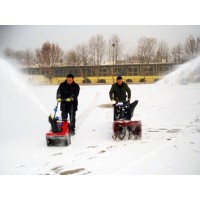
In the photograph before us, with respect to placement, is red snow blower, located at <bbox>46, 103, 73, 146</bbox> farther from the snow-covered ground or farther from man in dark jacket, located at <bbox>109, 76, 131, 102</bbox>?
man in dark jacket, located at <bbox>109, 76, 131, 102</bbox>

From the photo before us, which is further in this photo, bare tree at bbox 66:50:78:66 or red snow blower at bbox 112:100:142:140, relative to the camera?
bare tree at bbox 66:50:78:66

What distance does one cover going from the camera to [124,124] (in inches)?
233

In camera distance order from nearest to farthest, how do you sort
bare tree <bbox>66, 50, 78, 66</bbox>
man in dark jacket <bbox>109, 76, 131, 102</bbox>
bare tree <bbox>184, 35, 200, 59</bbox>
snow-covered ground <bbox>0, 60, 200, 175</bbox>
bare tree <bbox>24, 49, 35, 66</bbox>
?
snow-covered ground <bbox>0, 60, 200, 175</bbox> → man in dark jacket <bbox>109, 76, 131, 102</bbox> → bare tree <bbox>184, 35, 200, 59</bbox> → bare tree <bbox>24, 49, 35, 66</bbox> → bare tree <bbox>66, 50, 78, 66</bbox>

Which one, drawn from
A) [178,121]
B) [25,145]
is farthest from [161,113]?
[25,145]

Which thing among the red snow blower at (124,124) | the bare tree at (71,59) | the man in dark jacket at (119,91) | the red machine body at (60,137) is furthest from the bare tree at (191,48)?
the bare tree at (71,59)

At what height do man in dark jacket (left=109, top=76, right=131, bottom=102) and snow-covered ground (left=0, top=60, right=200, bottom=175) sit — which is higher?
man in dark jacket (left=109, top=76, right=131, bottom=102)

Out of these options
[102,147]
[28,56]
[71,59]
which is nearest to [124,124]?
[102,147]

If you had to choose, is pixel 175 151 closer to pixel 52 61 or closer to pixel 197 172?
pixel 197 172

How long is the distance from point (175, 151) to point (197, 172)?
0.94 meters

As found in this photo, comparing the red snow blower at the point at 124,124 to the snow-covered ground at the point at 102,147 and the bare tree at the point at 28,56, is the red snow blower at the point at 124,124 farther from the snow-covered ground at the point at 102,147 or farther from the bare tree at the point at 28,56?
the bare tree at the point at 28,56

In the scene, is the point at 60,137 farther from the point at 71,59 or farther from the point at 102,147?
the point at 71,59

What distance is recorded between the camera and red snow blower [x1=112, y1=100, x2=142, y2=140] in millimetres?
5926

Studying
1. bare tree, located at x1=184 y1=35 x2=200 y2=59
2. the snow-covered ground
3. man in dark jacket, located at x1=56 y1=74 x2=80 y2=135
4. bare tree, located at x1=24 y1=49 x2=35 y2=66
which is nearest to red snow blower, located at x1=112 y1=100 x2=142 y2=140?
the snow-covered ground

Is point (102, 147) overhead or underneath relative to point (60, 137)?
underneath
